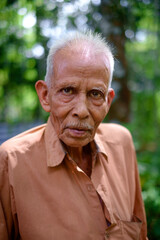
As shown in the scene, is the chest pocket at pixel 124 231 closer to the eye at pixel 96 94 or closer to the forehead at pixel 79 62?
the eye at pixel 96 94

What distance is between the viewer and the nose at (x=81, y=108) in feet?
4.76

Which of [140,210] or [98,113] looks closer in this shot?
[98,113]

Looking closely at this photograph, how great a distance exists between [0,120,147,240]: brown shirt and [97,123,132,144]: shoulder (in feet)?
0.89

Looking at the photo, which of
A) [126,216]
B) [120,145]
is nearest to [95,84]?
[120,145]

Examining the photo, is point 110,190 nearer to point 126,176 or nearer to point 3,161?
point 126,176

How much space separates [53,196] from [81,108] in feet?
1.96

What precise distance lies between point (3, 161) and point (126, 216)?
100cm

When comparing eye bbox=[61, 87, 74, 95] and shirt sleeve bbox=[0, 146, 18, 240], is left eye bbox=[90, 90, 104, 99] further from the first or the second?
shirt sleeve bbox=[0, 146, 18, 240]

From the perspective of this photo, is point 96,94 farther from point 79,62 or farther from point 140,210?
point 140,210

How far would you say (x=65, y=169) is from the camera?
60.7 inches

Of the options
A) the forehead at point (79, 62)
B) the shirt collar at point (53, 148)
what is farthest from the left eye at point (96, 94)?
the shirt collar at point (53, 148)

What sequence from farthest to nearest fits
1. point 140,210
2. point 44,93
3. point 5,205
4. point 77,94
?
point 140,210 < point 44,93 < point 77,94 < point 5,205

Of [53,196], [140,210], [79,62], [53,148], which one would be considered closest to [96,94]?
[79,62]

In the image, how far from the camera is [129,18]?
10.9ft
